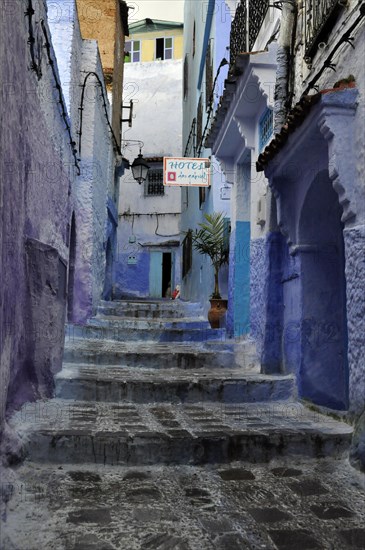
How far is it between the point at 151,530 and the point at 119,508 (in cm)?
32

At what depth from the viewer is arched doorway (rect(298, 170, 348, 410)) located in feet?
18.1

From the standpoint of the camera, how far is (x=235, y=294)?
869 cm

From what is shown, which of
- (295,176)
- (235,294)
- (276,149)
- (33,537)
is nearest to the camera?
(33,537)

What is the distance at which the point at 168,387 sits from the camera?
18.4ft

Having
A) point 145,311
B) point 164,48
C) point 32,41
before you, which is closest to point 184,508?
point 32,41

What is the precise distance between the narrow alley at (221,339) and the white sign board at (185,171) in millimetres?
290

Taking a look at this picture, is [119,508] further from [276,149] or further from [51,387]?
[276,149]

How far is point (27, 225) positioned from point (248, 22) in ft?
16.2

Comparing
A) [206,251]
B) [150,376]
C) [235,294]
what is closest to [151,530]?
[150,376]

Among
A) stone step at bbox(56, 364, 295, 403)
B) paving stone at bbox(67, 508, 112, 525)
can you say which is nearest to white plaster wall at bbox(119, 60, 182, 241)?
stone step at bbox(56, 364, 295, 403)

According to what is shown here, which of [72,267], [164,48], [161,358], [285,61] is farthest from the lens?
[164,48]

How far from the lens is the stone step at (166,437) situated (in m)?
3.89

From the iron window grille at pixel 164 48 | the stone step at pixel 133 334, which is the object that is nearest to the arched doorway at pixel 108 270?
the stone step at pixel 133 334

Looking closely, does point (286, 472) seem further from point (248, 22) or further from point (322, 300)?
point (248, 22)
